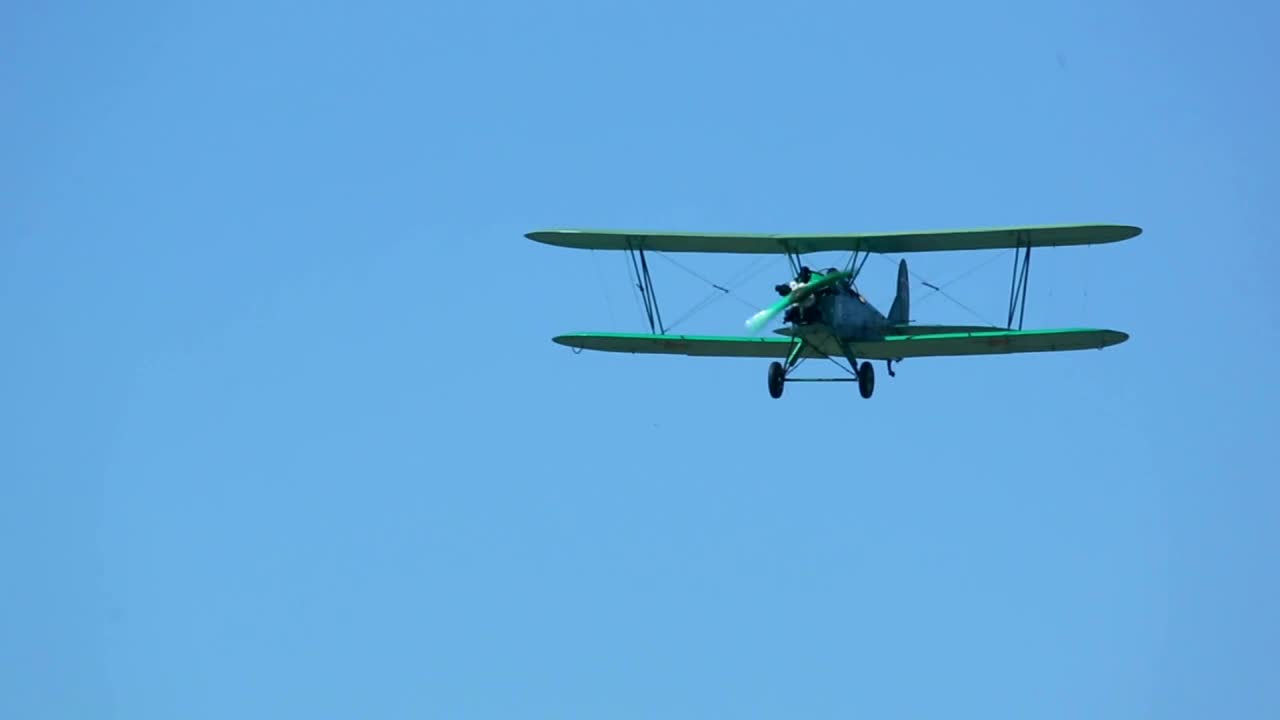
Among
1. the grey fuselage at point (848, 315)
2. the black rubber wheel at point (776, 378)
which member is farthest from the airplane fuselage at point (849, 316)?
the black rubber wheel at point (776, 378)

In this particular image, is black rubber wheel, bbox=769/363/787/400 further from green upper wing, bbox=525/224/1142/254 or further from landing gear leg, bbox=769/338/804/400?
green upper wing, bbox=525/224/1142/254

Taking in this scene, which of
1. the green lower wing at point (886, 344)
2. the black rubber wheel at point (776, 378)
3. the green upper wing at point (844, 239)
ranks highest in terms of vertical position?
the green upper wing at point (844, 239)

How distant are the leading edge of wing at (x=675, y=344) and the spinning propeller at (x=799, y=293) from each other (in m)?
1.88

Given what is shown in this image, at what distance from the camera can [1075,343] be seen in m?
36.0

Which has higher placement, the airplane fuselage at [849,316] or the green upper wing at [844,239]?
the green upper wing at [844,239]

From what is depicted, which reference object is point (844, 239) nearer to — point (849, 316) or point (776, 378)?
point (849, 316)

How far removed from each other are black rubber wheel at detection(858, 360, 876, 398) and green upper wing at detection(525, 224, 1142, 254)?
6.52 ft

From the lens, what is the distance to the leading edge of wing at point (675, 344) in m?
38.2

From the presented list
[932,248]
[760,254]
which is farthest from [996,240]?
[760,254]

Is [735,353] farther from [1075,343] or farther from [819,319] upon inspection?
[1075,343]

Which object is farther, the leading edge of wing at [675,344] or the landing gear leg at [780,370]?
the leading edge of wing at [675,344]

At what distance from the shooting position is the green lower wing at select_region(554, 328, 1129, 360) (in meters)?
35.9

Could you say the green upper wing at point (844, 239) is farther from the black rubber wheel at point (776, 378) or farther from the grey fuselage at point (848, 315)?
the black rubber wheel at point (776, 378)

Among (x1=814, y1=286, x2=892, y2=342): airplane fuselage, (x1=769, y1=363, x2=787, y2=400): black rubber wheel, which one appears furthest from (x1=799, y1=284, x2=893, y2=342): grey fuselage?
(x1=769, y1=363, x2=787, y2=400): black rubber wheel
